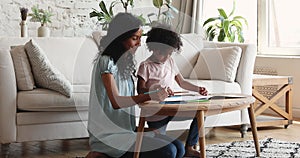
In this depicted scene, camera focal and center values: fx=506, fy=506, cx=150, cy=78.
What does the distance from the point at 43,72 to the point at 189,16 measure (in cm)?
328

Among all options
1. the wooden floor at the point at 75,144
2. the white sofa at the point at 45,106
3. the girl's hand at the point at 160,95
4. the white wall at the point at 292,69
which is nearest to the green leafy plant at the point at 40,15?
the white sofa at the point at 45,106

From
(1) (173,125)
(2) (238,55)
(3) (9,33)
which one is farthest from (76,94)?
(3) (9,33)

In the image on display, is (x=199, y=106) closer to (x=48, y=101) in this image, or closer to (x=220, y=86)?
(x=48, y=101)

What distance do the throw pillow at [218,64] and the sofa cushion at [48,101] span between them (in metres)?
1.31

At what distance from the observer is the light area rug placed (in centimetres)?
339

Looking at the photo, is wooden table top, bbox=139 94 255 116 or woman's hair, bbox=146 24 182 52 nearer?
wooden table top, bbox=139 94 255 116

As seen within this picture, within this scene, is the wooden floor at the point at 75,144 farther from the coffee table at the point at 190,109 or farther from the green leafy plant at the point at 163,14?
the green leafy plant at the point at 163,14

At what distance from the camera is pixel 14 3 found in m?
5.34

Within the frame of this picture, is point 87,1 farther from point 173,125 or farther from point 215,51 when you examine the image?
point 173,125

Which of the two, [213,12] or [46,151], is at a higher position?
[213,12]

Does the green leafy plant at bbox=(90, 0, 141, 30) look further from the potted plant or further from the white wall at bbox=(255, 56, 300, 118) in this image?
the white wall at bbox=(255, 56, 300, 118)

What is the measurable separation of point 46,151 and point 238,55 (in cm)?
175

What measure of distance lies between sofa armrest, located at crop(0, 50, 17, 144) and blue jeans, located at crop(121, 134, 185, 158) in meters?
1.01

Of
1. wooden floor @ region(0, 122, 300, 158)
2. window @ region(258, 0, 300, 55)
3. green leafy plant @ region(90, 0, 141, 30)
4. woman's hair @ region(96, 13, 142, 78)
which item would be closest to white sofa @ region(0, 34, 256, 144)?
wooden floor @ region(0, 122, 300, 158)
